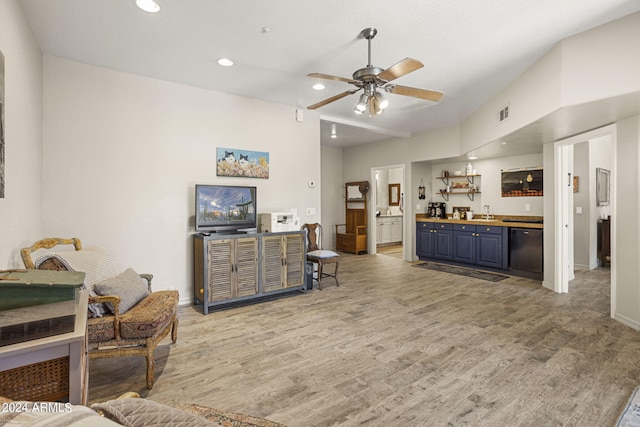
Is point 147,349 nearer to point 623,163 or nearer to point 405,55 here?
point 405,55

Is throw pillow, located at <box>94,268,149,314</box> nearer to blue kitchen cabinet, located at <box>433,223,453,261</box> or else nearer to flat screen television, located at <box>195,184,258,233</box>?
flat screen television, located at <box>195,184,258,233</box>

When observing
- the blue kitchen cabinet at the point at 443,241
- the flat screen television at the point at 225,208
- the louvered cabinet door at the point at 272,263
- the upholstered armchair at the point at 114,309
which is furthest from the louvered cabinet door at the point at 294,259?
the blue kitchen cabinet at the point at 443,241

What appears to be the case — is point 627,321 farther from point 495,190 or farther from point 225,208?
point 225,208

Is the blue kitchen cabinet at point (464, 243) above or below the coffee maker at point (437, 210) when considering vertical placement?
below

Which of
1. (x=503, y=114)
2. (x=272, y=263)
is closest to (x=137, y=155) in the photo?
(x=272, y=263)

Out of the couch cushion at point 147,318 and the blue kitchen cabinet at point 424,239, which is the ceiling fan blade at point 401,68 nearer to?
the couch cushion at point 147,318

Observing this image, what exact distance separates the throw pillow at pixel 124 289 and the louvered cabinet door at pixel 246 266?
1.27m

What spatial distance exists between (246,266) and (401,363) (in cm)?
224

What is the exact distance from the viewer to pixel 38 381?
1.23 m

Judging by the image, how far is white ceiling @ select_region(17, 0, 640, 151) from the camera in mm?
2479

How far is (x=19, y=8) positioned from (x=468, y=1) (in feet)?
11.2

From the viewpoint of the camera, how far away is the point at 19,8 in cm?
240

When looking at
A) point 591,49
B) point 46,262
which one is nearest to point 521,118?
point 591,49

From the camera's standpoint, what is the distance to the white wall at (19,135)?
2127 mm
